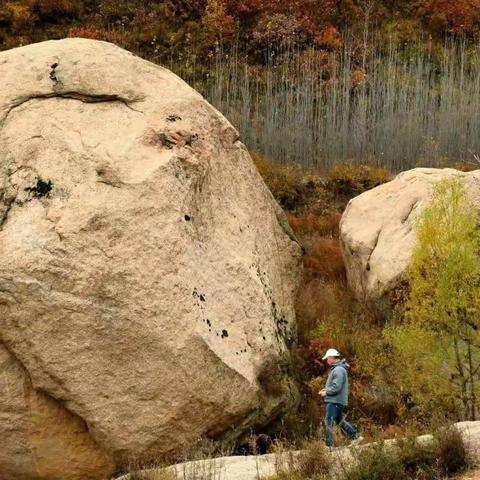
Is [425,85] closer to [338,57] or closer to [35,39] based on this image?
[338,57]

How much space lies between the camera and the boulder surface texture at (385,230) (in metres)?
11.5

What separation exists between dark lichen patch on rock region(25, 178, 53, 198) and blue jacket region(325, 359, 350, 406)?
10.4 ft

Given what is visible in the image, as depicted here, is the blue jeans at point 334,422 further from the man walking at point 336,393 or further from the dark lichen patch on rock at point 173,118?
the dark lichen patch on rock at point 173,118

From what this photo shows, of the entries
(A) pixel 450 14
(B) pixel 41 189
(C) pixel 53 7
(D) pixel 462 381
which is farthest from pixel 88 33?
(D) pixel 462 381

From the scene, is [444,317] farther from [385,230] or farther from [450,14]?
[450,14]

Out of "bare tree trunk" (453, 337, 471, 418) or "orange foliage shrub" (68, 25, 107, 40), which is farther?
"orange foliage shrub" (68, 25, 107, 40)

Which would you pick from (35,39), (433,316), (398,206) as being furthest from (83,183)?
(35,39)

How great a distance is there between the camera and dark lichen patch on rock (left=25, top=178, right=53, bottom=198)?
8.80 m

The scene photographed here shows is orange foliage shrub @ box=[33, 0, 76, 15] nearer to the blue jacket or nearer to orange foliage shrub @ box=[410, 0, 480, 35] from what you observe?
orange foliage shrub @ box=[410, 0, 480, 35]

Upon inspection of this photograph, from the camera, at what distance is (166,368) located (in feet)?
27.6

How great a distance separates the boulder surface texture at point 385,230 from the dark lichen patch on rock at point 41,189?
4.41 metres

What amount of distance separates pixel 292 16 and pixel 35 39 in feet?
20.7

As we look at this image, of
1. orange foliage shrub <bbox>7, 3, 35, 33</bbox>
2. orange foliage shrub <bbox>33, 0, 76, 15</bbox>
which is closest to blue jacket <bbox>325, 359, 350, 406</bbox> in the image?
orange foliage shrub <bbox>7, 3, 35, 33</bbox>

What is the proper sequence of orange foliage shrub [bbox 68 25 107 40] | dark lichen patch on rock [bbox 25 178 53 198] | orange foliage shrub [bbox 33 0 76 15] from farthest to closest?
orange foliage shrub [bbox 33 0 76 15]
orange foliage shrub [bbox 68 25 107 40]
dark lichen patch on rock [bbox 25 178 53 198]
